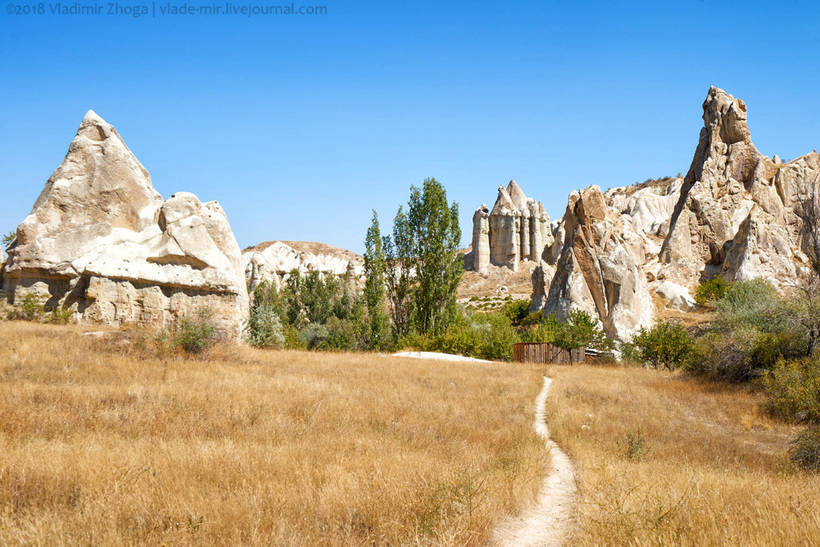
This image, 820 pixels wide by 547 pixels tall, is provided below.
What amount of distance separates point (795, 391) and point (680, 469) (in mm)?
8287

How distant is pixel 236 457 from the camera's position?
17.2 feet

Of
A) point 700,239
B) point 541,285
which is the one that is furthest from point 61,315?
point 700,239

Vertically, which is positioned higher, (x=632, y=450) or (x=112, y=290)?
(x=112, y=290)

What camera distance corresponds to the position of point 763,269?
1714 inches

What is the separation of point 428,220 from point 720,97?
42.0m

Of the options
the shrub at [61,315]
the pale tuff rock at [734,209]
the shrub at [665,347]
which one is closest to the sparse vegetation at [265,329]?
the shrub at [61,315]

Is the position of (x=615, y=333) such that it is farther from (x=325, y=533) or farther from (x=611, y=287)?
(x=325, y=533)

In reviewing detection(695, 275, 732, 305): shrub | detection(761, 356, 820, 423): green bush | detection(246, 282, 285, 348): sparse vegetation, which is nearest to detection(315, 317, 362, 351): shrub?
detection(246, 282, 285, 348): sparse vegetation

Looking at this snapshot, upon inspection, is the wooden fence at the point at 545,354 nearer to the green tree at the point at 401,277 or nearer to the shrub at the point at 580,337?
the shrub at the point at 580,337

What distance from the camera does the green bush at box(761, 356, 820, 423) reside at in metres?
12.0

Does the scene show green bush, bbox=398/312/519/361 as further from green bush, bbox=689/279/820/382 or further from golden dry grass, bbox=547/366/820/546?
golden dry grass, bbox=547/366/820/546

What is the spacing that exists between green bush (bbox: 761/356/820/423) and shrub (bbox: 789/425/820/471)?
15.1ft

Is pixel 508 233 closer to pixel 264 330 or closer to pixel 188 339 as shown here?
pixel 264 330

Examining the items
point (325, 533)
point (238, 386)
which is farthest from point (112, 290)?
point (325, 533)
